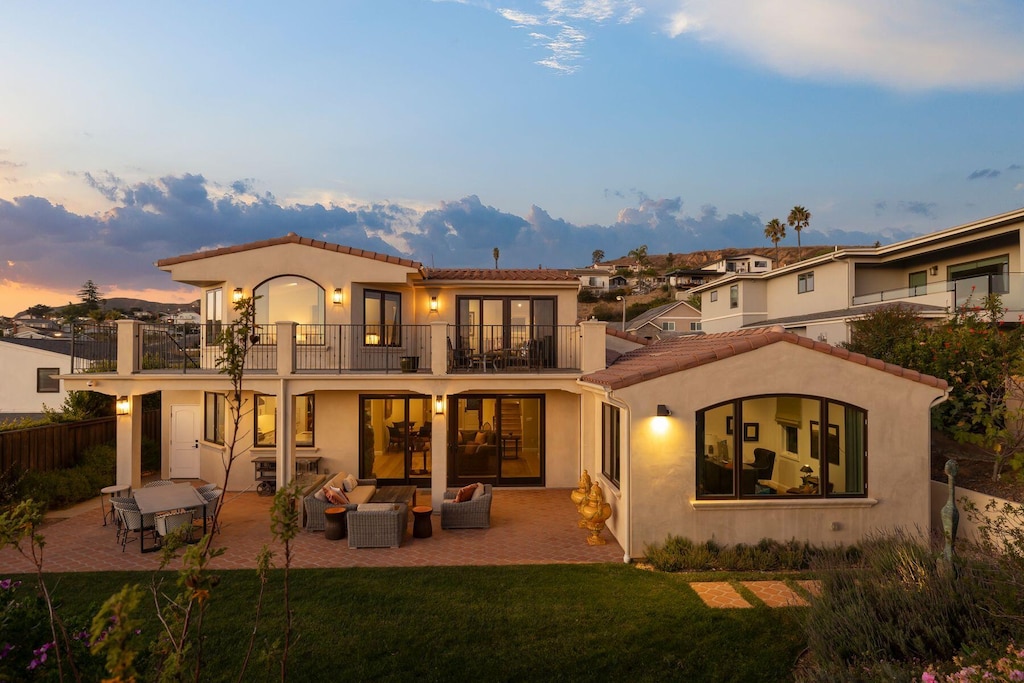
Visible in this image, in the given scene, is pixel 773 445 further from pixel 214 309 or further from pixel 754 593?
pixel 214 309

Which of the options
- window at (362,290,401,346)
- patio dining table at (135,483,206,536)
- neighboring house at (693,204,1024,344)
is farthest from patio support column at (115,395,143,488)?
neighboring house at (693,204,1024,344)

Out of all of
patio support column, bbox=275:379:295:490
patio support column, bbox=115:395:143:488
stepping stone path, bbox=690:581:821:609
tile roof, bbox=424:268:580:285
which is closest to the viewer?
stepping stone path, bbox=690:581:821:609

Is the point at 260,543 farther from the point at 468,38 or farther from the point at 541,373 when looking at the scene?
the point at 468,38

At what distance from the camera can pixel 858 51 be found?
716 inches

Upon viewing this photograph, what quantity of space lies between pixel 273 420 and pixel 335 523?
5747mm

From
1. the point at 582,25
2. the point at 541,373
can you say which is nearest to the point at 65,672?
the point at 541,373

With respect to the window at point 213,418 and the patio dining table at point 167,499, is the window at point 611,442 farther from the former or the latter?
the window at point 213,418

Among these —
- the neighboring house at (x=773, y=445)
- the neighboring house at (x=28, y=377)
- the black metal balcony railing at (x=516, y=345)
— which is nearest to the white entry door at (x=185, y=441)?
the black metal balcony railing at (x=516, y=345)

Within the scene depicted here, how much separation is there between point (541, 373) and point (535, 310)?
3.12 m

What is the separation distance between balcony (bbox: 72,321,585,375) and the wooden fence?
5.23 feet

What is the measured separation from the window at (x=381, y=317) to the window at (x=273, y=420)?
250 cm

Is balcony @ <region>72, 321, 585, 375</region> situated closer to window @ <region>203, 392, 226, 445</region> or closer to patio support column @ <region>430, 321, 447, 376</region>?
patio support column @ <region>430, 321, 447, 376</region>

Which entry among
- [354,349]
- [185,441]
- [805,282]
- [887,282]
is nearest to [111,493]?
[185,441]

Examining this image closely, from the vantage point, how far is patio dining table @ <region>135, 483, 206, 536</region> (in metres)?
9.76
